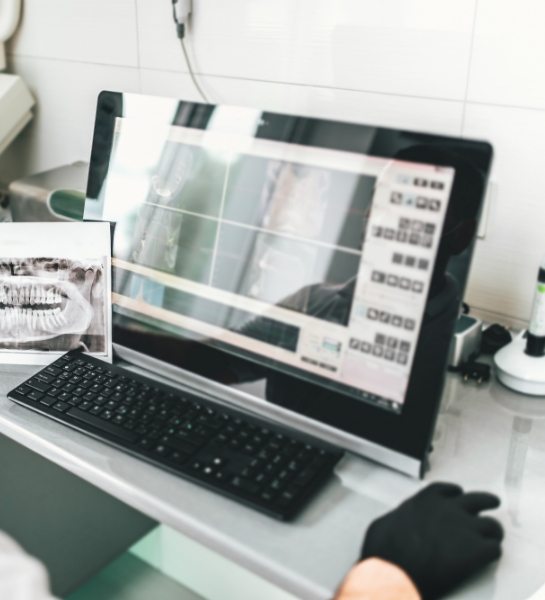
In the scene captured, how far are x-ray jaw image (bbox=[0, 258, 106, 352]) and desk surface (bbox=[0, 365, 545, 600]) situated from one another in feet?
0.29

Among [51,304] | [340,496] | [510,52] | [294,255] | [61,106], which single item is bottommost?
[340,496]

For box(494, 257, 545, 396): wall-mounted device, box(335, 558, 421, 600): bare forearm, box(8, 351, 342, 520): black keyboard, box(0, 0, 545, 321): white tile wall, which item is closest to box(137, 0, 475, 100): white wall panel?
box(0, 0, 545, 321): white tile wall

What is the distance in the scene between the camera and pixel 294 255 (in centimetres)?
77

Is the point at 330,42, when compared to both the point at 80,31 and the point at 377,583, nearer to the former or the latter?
the point at 80,31

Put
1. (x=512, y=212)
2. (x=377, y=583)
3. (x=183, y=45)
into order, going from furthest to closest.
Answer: (x=183, y=45), (x=512, y=212), (x=377, y=583)

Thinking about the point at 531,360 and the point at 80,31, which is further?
the point at 80,31

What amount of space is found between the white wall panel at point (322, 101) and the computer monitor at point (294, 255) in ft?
1.17

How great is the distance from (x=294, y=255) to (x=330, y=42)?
514 millimetres

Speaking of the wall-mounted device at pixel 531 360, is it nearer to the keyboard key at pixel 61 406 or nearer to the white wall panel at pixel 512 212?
the white wall panel at pixel 512 212

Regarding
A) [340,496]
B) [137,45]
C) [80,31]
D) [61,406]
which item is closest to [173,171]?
[61,406]

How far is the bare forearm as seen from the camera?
1.83 feet

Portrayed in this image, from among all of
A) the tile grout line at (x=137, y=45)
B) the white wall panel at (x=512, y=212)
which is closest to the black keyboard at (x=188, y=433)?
the white wall panel at (x=512, y=212)

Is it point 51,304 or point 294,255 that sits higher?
point 294,255

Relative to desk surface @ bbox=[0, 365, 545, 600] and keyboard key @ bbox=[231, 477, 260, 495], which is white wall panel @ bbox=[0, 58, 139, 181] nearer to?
desk surface @ bbox=[0, 365, 545, 600]
